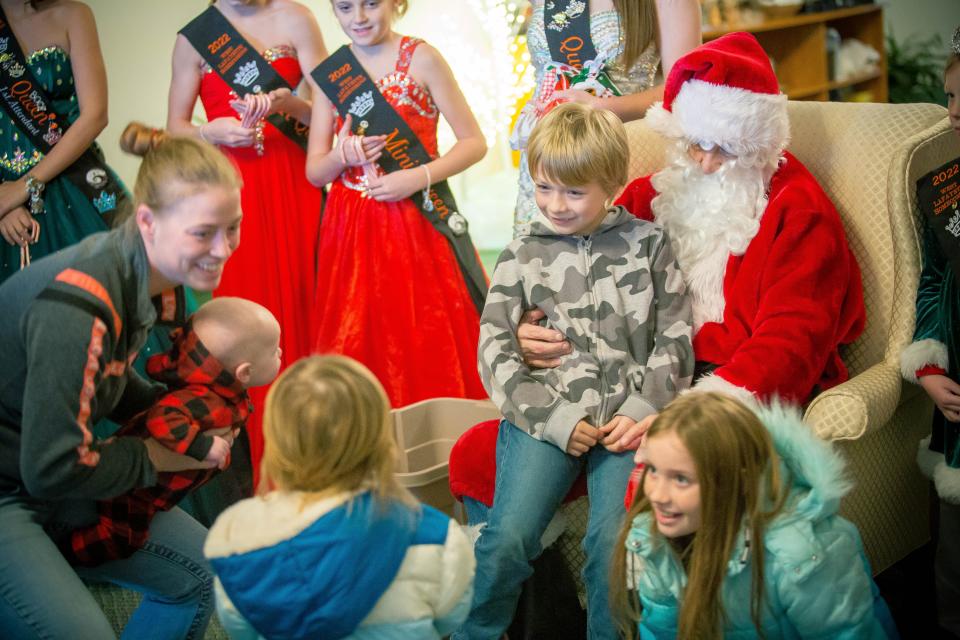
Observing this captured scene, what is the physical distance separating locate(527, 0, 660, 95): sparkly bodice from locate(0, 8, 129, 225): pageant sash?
1153 millimetres

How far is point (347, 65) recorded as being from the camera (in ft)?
8.86

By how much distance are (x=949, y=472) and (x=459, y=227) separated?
1.38 m

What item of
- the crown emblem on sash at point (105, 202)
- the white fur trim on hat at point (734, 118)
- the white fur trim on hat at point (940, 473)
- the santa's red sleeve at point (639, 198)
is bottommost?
the white fur trim on hat at point (940, 473)

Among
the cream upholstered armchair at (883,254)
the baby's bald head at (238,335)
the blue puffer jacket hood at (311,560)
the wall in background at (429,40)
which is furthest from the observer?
the wall in background at (429,40)

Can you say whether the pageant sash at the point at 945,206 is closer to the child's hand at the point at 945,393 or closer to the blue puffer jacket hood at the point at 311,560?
the child's hand at the point at 945,393

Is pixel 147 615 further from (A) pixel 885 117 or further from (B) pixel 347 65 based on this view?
(A) pixel 885 117

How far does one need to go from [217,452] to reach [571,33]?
1452 millimetres

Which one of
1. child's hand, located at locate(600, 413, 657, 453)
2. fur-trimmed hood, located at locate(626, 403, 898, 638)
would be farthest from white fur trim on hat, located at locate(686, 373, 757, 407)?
fur-trimmed hood, located at locate(626, 403, 898, 638)

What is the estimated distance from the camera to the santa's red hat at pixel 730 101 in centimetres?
204

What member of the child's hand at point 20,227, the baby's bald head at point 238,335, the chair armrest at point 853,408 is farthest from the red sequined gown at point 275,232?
the chair armrest at point 853,408

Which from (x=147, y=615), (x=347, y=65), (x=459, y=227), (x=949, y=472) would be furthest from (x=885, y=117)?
(x=147, y=615)

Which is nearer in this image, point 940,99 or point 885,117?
point 885,117

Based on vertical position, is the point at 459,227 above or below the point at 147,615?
above

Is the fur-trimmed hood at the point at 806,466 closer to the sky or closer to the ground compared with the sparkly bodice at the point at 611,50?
closer to the ground
